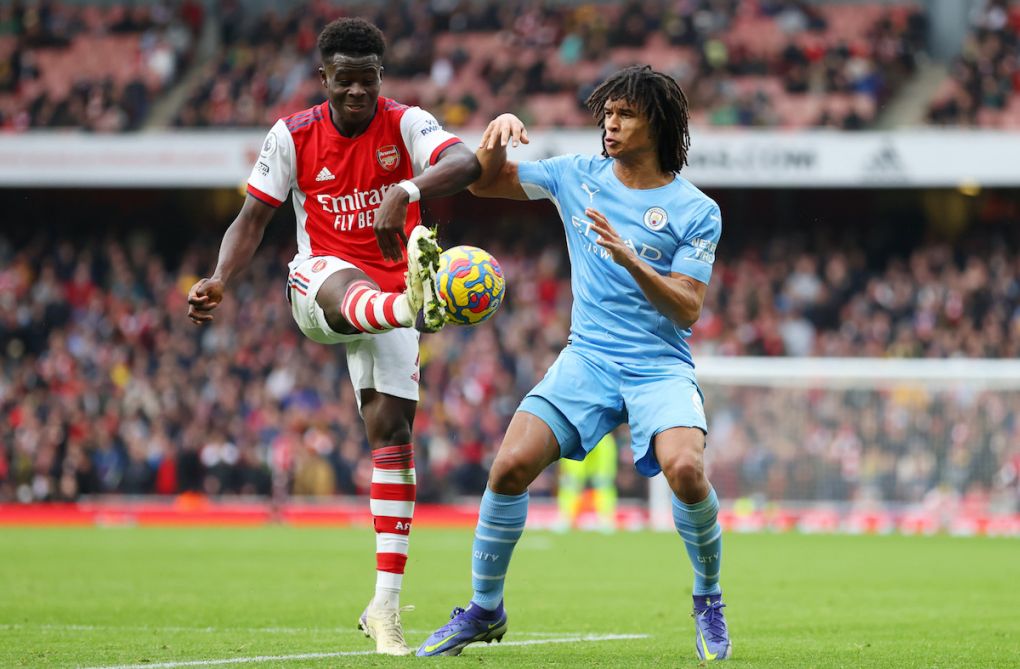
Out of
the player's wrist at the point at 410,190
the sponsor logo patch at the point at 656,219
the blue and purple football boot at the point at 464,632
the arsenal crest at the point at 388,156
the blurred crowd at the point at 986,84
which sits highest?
the blurred crowd at the point at 986,84

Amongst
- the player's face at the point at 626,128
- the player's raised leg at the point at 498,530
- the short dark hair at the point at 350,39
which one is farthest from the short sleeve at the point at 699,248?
the short dark hair at the point at 350,39

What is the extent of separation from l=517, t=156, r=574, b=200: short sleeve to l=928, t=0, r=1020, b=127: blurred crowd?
813 inches

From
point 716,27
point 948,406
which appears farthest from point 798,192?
point 948,406

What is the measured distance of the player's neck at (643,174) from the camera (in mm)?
6281

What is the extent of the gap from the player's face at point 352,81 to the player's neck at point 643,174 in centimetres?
112

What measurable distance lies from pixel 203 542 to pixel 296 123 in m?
11.2

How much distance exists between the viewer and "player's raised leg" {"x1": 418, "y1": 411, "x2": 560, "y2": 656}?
19.8 feet

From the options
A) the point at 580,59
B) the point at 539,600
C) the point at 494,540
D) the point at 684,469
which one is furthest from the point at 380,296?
the point at 580,59

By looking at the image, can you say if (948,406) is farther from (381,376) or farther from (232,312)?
(381,376)

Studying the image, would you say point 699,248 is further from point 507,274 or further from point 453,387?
point 507,274

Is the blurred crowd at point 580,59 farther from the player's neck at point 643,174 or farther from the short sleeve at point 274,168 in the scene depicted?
the player's neck at point 643,174

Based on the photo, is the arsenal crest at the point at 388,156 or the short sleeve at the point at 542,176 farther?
the arsenal crest at the point at 388,156

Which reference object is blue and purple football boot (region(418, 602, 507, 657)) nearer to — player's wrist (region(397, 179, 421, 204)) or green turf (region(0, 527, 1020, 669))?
green turf (region(0, 527, 1020, 669))

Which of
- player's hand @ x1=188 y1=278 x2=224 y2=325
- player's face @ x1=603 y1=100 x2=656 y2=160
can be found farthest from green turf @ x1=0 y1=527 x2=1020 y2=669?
player's face @ x1=603 y1=100 x2=656 y2=160
